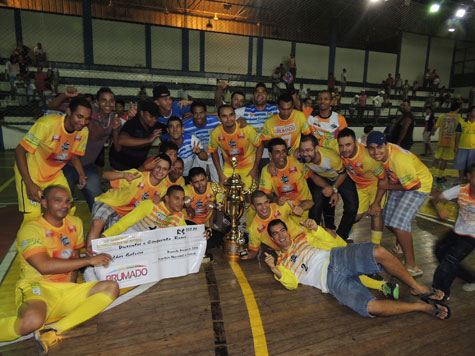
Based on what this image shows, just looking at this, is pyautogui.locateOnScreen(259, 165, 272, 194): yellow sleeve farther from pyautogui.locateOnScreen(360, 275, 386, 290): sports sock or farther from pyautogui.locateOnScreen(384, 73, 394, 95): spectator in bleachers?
pyautogui.locateOnScreen(384, 73, 394, 95): spectator in bleachers

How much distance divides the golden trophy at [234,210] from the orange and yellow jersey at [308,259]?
0.81 m

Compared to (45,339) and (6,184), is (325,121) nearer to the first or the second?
(45,339)

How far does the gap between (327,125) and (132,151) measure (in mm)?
3125


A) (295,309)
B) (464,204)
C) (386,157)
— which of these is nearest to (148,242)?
(295,309)

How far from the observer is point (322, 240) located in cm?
357

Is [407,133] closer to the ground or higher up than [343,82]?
closer to the ground

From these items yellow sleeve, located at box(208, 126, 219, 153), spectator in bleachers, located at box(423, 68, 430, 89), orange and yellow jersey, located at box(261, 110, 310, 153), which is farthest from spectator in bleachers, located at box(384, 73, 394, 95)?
yellow sleeve, located at box(208, 126, 219, 153)

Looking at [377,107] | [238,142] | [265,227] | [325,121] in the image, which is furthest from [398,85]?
[265,227]

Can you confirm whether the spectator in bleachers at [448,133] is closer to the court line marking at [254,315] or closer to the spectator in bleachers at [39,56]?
the court line marking at [254,315]

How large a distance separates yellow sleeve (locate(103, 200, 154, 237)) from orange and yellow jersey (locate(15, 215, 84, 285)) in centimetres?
43

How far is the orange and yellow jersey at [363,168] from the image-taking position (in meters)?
4.16

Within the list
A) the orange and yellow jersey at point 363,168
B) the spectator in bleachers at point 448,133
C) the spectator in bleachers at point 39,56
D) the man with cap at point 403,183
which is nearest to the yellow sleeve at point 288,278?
the man with cap at point 403,183

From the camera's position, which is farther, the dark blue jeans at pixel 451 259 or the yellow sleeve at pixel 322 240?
the yellow sleeve at pixel 322 240

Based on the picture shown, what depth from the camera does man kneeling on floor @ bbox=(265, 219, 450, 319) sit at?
9.71ft
